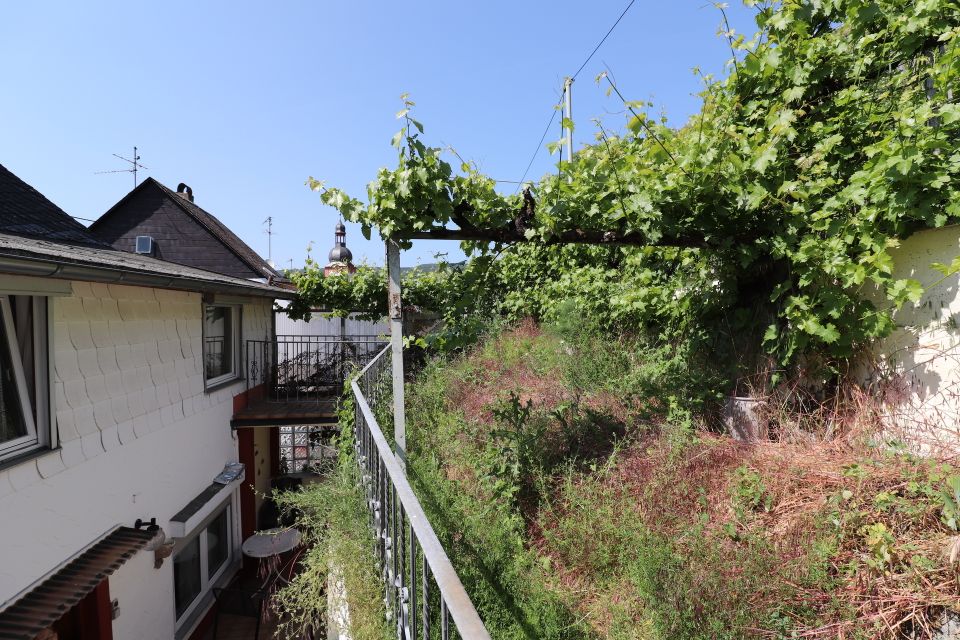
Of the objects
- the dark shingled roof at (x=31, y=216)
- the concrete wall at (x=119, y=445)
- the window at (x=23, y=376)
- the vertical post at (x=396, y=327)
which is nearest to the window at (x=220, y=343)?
the concrete wall at (x=119, y=445)

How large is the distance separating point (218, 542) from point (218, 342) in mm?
3296

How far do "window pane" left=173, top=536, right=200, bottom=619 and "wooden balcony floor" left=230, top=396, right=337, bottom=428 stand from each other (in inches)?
76.2

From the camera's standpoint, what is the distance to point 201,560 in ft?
22.8

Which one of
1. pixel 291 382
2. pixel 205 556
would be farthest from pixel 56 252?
pixel 291 382

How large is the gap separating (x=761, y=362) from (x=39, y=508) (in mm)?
5914

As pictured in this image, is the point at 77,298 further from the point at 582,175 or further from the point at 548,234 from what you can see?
the point at 582,175

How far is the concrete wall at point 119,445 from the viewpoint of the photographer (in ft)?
11.8

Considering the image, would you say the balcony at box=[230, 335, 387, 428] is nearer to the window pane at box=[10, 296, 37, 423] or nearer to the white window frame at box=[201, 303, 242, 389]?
the white window frame at box=[201, 303, 242, 389]

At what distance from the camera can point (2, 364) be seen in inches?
139

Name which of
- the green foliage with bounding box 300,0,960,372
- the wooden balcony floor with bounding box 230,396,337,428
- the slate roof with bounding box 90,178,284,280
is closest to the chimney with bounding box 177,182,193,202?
the slate roof with bounding box 90,178,284,280

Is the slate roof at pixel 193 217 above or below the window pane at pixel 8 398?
above

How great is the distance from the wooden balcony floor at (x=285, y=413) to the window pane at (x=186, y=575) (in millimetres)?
1936

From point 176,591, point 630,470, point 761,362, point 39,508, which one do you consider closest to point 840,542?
point 630,470

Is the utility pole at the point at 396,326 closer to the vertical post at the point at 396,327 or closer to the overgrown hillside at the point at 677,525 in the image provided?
the vertical post at the point at 396,327
